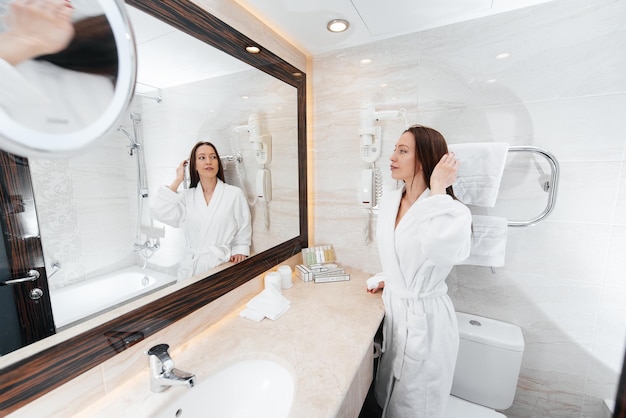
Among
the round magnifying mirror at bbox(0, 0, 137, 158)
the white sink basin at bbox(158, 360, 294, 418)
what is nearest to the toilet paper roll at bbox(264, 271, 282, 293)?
the white sink basin at bbox(158, 360, 294, 418)

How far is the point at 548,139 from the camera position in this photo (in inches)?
45.6

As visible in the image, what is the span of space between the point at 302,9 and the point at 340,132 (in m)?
0.63

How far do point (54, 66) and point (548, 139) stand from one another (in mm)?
1575

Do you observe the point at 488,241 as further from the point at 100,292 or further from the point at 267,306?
the point at 100,292

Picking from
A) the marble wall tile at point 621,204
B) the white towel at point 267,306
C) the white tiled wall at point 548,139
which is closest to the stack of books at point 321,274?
the white towel at point 267,306

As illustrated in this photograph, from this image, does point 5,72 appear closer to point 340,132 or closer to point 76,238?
point 76,238

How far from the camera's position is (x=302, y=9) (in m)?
1.18

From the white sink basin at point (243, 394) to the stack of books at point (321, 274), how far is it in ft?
2.09

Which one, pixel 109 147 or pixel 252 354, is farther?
pixel 252 354

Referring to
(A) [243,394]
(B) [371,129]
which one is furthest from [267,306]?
(B) [371,129]

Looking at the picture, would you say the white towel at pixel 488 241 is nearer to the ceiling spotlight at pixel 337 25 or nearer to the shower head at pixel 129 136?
the ceiling spotlight at pixel 337 25

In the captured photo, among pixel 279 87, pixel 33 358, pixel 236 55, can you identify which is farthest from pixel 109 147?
pixel 279 87

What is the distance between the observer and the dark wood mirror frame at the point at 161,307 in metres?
0.59

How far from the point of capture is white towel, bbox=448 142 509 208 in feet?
3.64
